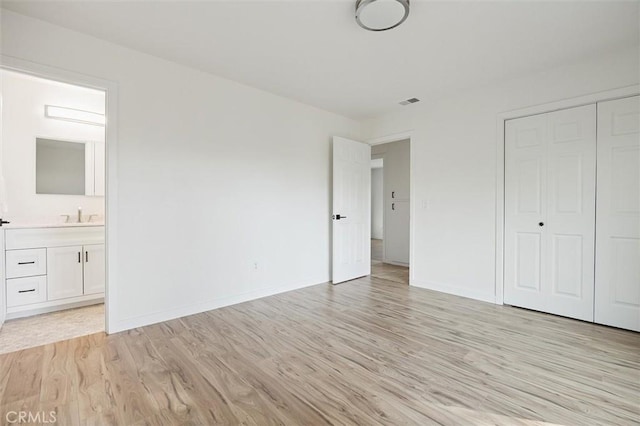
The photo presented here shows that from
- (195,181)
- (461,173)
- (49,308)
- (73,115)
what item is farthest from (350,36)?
(49,308)

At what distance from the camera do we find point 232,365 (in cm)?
208

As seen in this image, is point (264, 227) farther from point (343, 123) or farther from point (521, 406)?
point (521, 406)

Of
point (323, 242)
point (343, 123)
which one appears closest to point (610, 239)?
point (323, 242)

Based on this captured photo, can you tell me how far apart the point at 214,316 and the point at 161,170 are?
1547mm

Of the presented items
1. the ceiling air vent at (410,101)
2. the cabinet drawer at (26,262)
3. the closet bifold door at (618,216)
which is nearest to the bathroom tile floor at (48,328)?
the cabinet drawer at (26,262)

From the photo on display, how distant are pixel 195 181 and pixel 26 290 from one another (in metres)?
1.97

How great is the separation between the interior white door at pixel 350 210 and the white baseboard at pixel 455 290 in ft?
2.96

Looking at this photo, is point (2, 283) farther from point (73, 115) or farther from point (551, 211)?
point (551, 211)

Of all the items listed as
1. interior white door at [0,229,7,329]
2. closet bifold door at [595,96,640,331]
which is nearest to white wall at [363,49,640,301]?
closet bifold door at [595,96,640,331]

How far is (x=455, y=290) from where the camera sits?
3752 millimetres

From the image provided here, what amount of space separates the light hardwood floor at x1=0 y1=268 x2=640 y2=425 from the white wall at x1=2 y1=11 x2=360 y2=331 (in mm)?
467

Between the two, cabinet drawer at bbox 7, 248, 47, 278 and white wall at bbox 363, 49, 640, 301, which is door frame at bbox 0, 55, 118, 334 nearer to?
cabinet drawer at bbox 7, 248, 47, 278

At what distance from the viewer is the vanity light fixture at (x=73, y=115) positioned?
340 cm

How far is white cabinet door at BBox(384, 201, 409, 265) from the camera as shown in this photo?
5766mm
